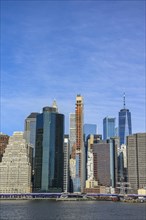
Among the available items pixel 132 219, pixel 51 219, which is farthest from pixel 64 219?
pixel 132 219

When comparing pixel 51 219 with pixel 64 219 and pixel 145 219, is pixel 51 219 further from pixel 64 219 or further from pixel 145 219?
pixel 145 219

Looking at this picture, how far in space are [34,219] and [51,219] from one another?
524 centimetres

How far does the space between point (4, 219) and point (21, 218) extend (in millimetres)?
7016

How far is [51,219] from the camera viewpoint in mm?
120062

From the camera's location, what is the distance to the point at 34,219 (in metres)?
119

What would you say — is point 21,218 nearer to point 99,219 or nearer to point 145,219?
point 99,219

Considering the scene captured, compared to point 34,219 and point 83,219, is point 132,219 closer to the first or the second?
point 83,219

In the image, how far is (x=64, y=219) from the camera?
122750 mm

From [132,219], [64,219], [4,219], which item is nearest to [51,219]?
[64,219]

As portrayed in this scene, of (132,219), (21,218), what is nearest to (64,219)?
(21,218)

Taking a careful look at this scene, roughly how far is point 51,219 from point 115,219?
2035cm

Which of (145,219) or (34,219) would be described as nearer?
(34,219)

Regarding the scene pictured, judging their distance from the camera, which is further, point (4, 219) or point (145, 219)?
point (145, 219)

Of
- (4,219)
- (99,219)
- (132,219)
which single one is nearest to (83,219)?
(99,219)
